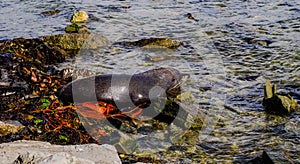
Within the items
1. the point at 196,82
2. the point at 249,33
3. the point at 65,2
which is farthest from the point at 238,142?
the point at 65,2

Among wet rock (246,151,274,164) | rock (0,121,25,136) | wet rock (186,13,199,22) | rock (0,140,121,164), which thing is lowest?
wet rock (246,151,274,164)

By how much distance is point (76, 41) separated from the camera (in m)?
10.4

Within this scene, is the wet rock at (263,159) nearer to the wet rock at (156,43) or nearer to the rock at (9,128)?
the rock at (9,128)

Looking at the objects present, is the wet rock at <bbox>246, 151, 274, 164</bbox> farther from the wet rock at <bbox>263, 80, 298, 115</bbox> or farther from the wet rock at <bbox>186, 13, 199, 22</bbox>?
the wet rock at <bbox>186, 13, 199, 22</bbox>

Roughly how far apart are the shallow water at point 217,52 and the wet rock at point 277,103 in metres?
0.14

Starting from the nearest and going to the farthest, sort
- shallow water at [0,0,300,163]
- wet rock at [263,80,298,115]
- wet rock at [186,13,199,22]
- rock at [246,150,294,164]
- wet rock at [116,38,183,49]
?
rock at [246,150,294,164]
shallow water at [0,0,300,163]
wet rock at [263,80,298,115]
wet rock at [116,38,183,49]
wet rock at [186,13,199,22]

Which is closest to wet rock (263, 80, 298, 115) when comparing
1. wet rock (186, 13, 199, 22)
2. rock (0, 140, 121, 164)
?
rock (0, 140, 121, 164)

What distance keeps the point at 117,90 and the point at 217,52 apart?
3.65 m

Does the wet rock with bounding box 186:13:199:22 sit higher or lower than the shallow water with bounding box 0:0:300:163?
higher

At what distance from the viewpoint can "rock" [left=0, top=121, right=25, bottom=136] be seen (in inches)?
216

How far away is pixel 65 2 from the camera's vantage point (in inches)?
619

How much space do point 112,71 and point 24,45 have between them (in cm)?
215

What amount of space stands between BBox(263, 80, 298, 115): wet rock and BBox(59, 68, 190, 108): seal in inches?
58.5

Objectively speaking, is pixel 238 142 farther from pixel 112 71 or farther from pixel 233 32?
Answer: pixel 233 32
